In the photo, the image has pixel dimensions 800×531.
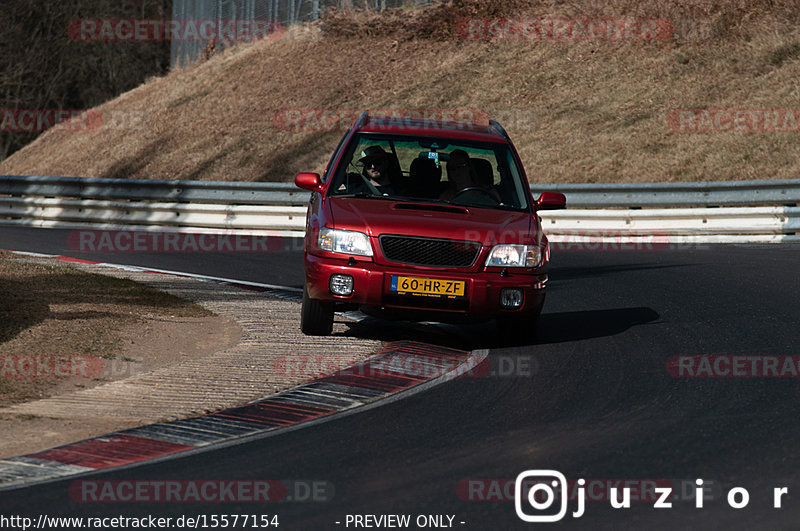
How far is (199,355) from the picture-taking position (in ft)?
29.5

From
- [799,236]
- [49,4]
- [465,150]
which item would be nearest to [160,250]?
[465,150]

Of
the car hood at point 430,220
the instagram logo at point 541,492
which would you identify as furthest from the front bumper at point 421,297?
the instagram logo at point 541,492

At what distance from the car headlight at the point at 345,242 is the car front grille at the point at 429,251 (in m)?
0.15

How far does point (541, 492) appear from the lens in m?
5.19

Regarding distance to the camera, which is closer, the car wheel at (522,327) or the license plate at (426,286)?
the license plate at (426,286)

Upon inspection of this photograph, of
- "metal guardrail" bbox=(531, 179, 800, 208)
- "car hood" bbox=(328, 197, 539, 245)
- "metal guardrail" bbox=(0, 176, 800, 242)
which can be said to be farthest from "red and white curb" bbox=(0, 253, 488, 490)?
"metal guardrail" bbox=(0, 176, 800, 242)

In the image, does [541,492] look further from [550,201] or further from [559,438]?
[550,201]

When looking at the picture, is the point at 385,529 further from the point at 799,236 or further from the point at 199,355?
the point at 799,236

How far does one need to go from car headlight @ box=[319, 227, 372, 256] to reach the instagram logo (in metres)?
3.75

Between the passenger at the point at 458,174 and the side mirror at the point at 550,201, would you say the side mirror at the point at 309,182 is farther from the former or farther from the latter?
the side mirror at the point at 550,201

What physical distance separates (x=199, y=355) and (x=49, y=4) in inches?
1724

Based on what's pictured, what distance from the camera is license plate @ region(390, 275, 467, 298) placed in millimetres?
8875

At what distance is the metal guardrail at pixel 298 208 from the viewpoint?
18.2 metres

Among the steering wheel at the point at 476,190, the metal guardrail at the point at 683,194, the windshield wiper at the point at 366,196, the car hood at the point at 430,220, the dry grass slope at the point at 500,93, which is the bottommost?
the car hood at the point at 430,220
